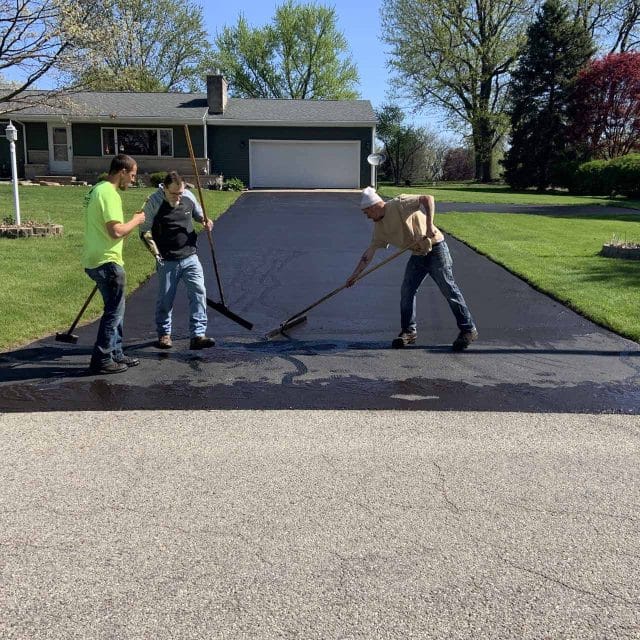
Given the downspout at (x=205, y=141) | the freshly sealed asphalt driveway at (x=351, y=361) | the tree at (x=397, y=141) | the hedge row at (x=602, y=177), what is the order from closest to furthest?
the freshly sealed asphalt driveway at (x=351, y=361)
the hedge row at (x=602, y=177)
the downspout at (x=205, y=141)
the tree at (x=397, y=141)

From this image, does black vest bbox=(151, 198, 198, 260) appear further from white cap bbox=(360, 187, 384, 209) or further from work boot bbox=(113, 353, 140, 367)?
white cap bbox=(360, 187, 384, 209)

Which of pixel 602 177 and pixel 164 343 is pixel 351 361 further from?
pixel 602 177

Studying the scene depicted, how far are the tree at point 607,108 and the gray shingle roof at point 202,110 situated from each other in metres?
11.2

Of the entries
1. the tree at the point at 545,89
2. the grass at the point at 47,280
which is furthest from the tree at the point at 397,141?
the grass at the point at 47,280

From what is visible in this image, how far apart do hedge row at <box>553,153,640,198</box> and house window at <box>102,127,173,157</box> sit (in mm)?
19233

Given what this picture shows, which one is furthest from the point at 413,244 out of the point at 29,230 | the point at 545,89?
the point at 545,89

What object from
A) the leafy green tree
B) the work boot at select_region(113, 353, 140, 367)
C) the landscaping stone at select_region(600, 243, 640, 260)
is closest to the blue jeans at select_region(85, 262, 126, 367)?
the work boot at select_region(113, 353, 140, 367)

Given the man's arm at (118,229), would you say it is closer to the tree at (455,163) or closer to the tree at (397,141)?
the tree at (397,141)

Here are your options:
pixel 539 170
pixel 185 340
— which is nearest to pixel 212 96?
pixel 539 170

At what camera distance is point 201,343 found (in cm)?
641

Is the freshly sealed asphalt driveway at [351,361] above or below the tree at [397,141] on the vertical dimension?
below

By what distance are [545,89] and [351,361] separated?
33537mm

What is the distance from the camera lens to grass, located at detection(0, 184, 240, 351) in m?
7.05

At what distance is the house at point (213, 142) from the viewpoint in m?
29.8
